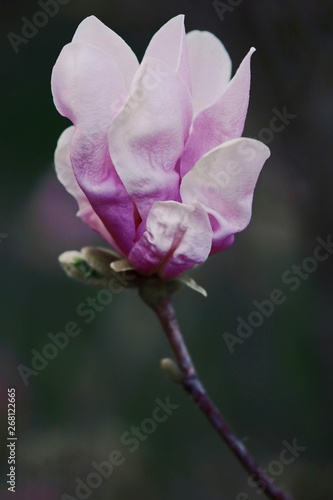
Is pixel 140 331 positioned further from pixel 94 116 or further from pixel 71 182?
pixel 94 116

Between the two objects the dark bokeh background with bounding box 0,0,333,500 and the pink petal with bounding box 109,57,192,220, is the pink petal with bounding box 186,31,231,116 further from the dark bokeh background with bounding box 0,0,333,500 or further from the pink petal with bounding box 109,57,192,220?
the dark bokeh background with bounding box 0,0,333,500

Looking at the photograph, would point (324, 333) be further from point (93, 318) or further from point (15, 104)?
point (15, 104)

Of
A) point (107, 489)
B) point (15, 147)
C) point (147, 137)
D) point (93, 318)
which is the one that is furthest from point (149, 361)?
point (147, 137)

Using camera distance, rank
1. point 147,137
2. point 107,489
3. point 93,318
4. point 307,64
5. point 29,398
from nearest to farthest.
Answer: point 147,137 < point 307,64 < point 107,489 < point 29,398 < point 93,318

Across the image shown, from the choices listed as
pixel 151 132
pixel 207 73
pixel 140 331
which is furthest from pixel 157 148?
pixel 140 331

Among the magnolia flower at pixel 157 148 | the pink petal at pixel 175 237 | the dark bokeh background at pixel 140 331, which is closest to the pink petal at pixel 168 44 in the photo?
the magnolia flower at pixel 157 148
